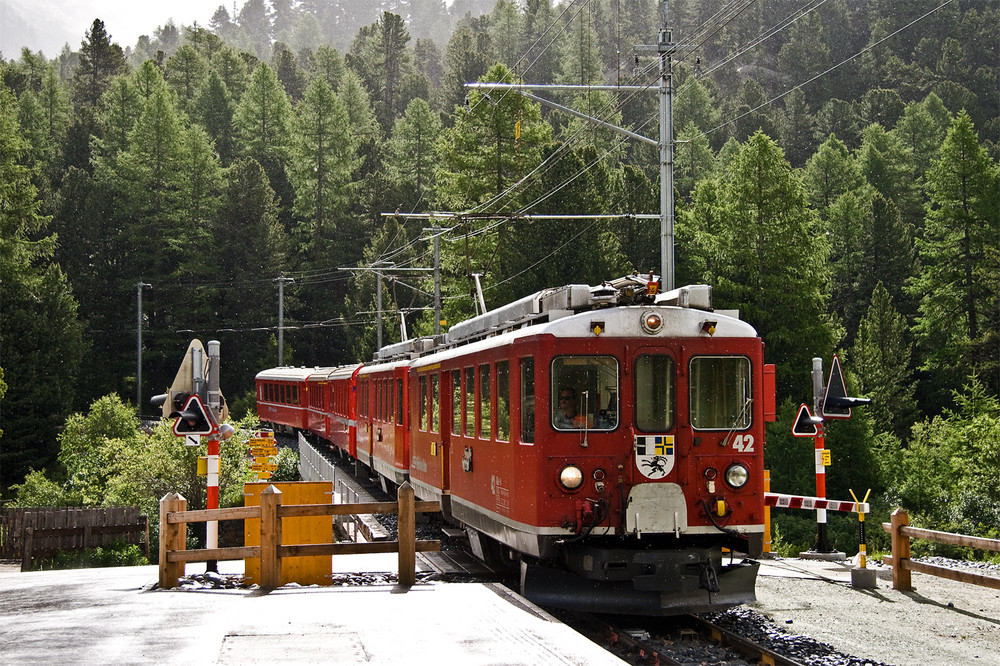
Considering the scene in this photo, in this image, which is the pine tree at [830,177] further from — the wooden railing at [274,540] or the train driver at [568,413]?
the wooden railing at [274,540]

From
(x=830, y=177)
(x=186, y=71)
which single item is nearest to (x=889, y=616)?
(x=830, y=177)

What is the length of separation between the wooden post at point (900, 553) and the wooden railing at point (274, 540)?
15.3ft

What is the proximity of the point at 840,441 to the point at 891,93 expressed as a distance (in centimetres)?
5617

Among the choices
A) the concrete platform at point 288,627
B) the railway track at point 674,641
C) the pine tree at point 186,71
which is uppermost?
the pine tree at point 186,71

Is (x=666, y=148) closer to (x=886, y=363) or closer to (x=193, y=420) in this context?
(x=193, y=420)

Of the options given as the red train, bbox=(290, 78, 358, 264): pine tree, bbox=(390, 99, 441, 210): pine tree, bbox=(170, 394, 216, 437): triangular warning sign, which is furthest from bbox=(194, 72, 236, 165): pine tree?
the red train

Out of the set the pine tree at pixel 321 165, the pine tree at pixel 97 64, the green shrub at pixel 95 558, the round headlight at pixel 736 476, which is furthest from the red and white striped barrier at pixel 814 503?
the pine tree at pixel 97 64

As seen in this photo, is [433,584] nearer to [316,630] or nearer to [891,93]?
[316,630]

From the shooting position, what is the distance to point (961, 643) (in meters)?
9.87

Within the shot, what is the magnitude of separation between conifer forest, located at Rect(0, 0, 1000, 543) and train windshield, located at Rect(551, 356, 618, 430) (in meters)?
5.70

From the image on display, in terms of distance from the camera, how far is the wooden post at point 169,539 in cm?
1167

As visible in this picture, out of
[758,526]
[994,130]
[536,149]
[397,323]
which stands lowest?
[758,526]

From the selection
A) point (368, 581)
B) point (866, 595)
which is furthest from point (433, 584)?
point (866, 595)

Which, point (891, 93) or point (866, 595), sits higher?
point (891, 93)
